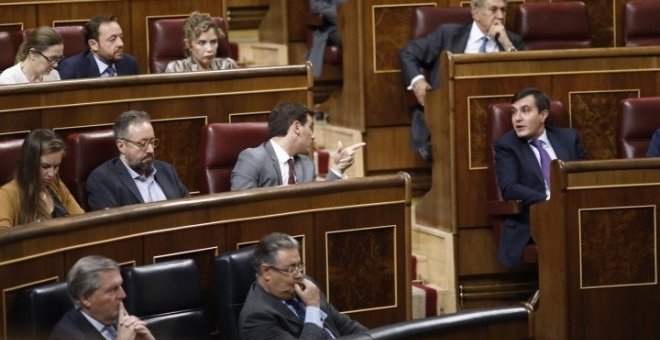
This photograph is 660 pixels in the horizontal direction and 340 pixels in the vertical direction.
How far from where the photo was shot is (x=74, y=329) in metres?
1.44

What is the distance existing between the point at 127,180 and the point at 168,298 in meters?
0.35

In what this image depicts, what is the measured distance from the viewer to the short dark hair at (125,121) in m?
1.91

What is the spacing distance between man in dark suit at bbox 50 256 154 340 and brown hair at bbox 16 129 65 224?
1.03 feet

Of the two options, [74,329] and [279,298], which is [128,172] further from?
[74,329]

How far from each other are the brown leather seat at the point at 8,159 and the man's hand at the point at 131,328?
485 millimetres

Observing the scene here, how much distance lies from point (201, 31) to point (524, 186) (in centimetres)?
60

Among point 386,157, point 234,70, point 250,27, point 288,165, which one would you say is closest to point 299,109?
point 288,165

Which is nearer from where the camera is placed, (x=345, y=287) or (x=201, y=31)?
(x=345, y=287)

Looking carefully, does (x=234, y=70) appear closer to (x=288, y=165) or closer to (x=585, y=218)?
(x=288, y=165)

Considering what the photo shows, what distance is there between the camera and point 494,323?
1526 mm

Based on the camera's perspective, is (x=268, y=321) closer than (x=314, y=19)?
Yes

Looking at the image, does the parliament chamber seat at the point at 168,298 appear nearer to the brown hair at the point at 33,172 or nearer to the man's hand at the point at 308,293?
the man's hand at the point at 308,293

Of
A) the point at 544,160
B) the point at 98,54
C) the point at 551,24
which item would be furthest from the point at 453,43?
the point at 98,54

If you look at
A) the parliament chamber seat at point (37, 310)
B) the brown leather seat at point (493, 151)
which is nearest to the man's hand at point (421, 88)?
the brown leather seat at point (493, 151)
